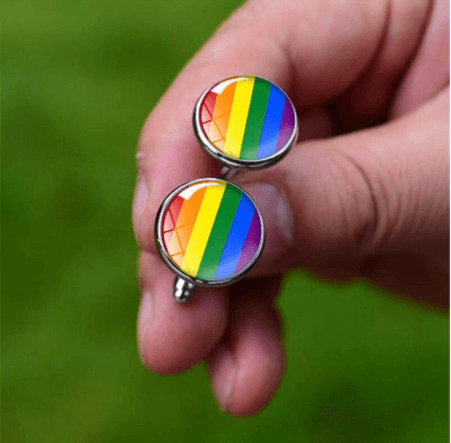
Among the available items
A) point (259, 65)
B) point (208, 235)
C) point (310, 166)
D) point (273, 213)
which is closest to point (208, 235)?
point (208, 235)

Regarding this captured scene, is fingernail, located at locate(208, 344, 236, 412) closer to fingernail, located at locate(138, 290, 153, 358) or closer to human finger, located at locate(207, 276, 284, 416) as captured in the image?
human finger, located at locate(207, 276, 284, 416)

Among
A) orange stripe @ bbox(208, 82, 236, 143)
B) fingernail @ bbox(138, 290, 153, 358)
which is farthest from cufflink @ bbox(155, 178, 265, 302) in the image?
fingernail @ bbox(138, 290, 153, 358)

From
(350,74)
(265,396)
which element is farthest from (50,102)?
(265,396)

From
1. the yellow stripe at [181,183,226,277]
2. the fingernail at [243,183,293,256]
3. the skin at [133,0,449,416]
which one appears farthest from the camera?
the skin at [133,0,449,416]

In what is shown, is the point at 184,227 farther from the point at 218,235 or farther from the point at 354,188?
the point at 354,188

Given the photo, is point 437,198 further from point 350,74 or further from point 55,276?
point 55,276

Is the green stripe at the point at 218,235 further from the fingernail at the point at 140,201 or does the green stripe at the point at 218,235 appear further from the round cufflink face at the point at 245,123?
the fingernail at the point at 140,201
